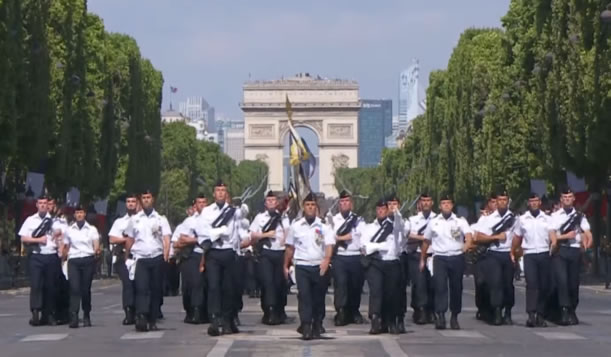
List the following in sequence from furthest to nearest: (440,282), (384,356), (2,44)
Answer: (2,44), (440,282), (384,356)

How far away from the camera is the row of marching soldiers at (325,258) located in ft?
83.3

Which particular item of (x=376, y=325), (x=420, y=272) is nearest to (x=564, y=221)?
(x=420, y=272)

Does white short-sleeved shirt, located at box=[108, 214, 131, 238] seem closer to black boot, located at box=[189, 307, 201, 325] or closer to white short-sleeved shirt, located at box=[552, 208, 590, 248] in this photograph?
black boot, located at box=[189, 307, 201, 325]

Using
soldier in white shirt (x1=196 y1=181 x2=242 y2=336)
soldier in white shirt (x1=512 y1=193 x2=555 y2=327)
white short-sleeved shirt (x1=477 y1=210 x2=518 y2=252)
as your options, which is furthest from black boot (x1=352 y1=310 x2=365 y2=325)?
soldier in white shirt (x1=196 y1=181 x2=242 y2=336)

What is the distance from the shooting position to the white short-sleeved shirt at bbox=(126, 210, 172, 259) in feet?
87.1

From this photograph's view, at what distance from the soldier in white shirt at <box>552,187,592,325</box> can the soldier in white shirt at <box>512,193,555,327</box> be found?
168 mm

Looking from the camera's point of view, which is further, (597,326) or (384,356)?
(597,326)

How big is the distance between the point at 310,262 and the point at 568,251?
5.61 metres

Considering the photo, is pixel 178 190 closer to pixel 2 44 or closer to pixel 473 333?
pixel 2 44

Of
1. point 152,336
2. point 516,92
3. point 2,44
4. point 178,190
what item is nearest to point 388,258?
point 152,336

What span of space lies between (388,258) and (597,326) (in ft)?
13.1

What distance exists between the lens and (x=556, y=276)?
2856cm

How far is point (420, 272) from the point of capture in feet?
94.3

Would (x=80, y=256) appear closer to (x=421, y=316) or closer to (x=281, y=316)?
(x=281, y=316)
